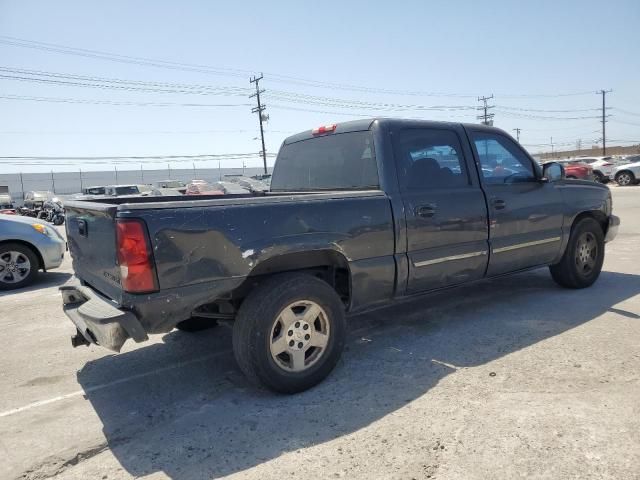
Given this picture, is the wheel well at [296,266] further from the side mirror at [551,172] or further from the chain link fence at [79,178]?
the chain link fence at [79,178]

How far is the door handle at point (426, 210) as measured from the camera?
153 inches

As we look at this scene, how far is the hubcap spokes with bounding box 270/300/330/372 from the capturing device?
326 centimetres

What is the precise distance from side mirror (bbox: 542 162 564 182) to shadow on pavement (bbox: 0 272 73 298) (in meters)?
7.01

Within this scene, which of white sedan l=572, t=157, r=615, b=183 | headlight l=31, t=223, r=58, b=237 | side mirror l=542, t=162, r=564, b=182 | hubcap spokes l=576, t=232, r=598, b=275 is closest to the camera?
side mirror l=542, t=162, r=564, b=182

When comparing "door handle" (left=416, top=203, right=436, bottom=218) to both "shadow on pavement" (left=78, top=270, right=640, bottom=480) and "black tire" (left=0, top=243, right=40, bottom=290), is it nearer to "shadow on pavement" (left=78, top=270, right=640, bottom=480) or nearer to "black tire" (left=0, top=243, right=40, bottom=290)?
"shadow on pavement" (left=78, top=270, right=640, bottom=480)

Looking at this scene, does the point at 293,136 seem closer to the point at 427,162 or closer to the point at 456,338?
the point at 427,162

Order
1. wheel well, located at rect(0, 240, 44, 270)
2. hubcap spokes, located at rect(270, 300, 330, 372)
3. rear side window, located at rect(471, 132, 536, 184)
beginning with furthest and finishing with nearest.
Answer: wheel well, located at rect(0, 240, 44, 270)
rear side window, located at rect(471, 132, 536, 184)
hubcap spokes, located at rect(270, 300, 330, 372)

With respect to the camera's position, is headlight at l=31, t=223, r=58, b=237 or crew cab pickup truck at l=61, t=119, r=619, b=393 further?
headlight at l=31, t=223, r=58, b=237

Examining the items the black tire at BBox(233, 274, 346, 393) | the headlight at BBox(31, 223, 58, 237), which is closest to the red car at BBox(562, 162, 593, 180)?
the headlight at BBox(31, 223, 58, 237)

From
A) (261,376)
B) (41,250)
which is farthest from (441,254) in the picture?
(41,250)

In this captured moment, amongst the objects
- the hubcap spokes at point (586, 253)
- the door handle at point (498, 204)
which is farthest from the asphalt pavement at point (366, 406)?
the door handle at point (498, 204)

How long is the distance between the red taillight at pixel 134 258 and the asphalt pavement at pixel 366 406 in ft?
2.99

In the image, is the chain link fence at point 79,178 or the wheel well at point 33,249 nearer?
the wheel well at point 33,249

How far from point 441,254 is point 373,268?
2.47 ft
